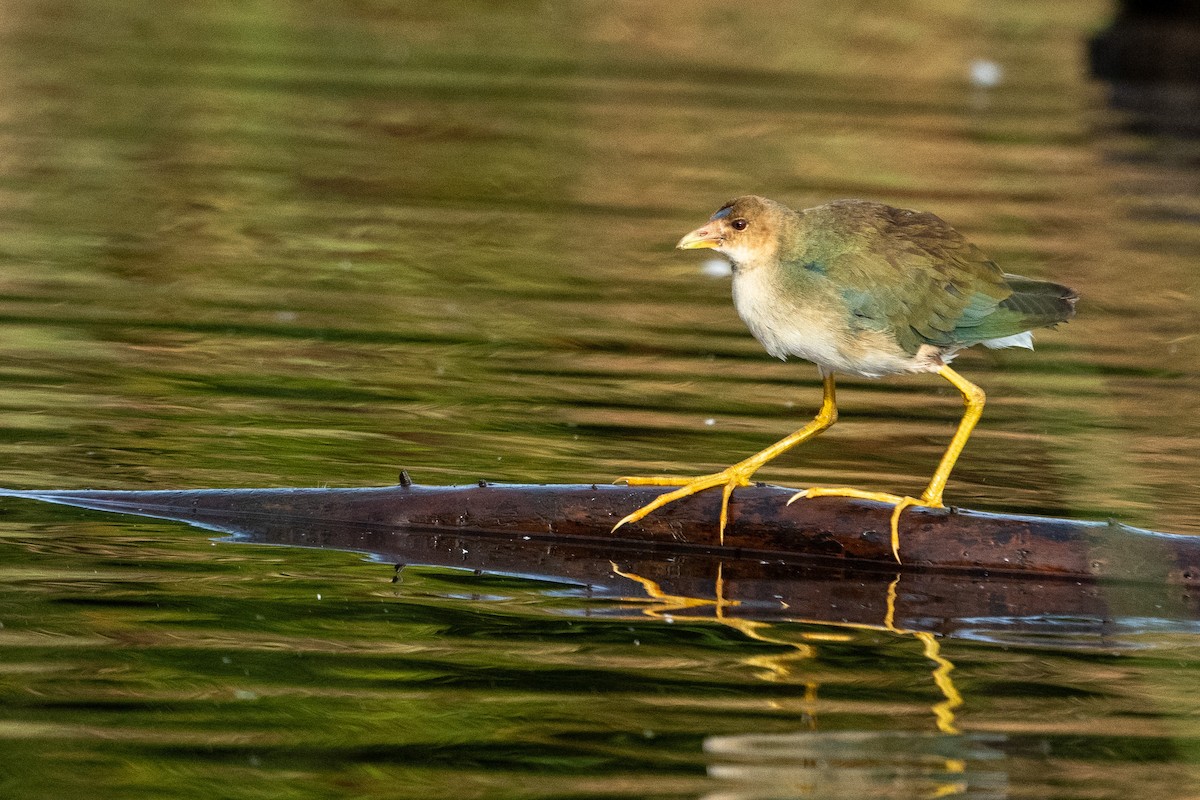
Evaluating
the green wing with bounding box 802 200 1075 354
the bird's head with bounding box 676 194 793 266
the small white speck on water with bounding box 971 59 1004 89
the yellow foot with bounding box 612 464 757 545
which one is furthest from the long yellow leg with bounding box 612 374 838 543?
the small white speck on water with bounding box 971 59 1004 89

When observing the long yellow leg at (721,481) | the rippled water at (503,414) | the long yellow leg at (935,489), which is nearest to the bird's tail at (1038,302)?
the long yellow leg at (935,489)

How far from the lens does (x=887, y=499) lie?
6.80 m

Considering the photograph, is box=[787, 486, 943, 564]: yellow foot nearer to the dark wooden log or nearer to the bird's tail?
the dark wooden log

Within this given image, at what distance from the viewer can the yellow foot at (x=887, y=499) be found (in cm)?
679

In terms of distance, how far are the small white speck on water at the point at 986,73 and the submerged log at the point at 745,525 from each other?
20507 mm

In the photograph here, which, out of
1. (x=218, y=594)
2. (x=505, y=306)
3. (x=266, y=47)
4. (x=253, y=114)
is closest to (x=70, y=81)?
(x=253, y=114)

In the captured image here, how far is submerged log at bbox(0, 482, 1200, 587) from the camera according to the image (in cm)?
664

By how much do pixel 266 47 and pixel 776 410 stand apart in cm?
1825

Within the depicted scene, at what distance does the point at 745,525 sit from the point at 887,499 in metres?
0.46

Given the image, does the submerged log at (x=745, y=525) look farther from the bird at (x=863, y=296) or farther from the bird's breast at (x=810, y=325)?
the bird's breast at (x=810, y=325)

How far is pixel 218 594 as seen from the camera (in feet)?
20.9

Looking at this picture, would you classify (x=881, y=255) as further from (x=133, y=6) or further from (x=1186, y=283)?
(x=133, y=6)

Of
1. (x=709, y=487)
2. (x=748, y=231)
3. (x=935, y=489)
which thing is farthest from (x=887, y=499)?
(x=748, y=231)

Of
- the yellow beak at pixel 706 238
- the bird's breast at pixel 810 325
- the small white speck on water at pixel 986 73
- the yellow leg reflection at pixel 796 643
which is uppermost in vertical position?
the small white speck on water at pixel 986 73
